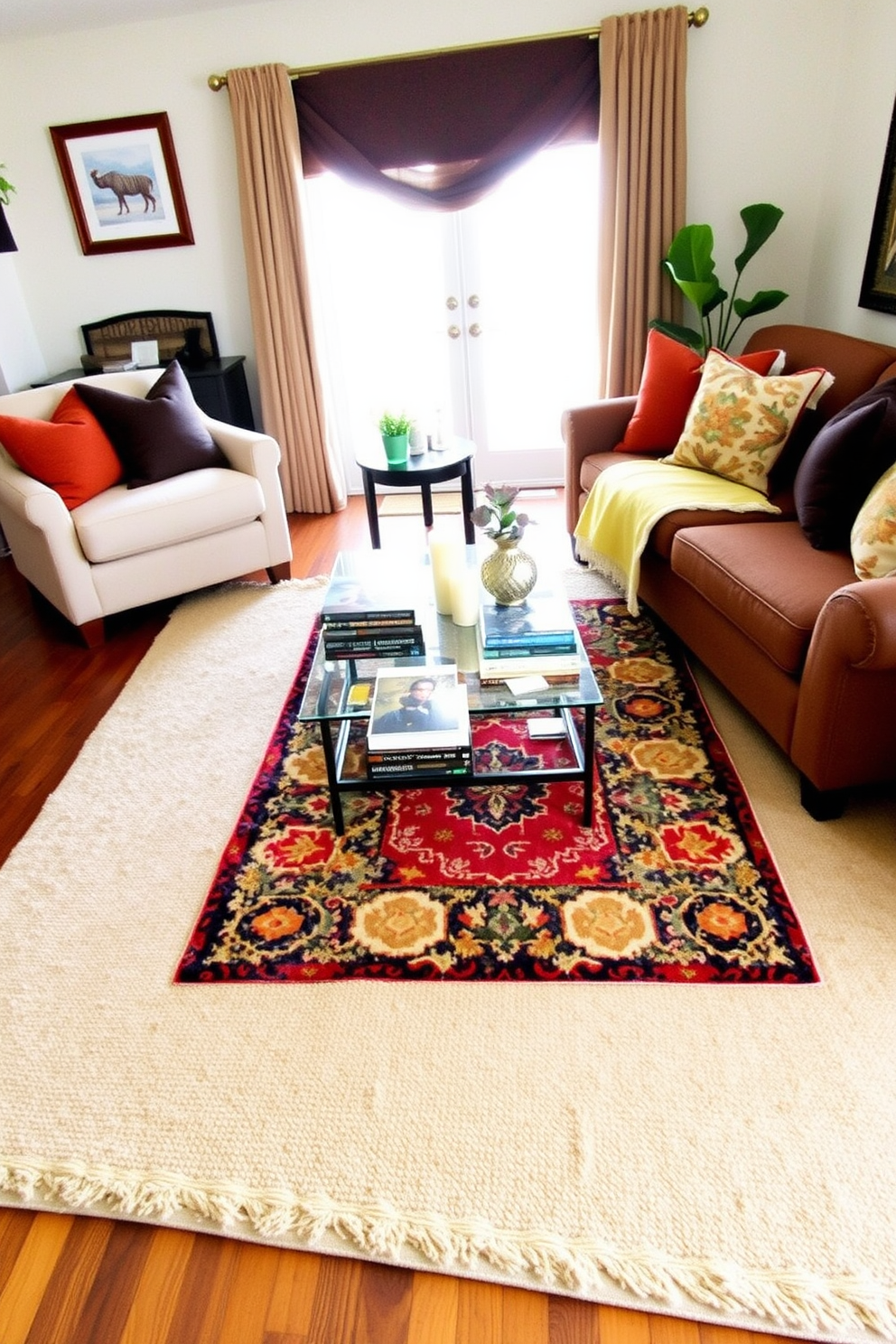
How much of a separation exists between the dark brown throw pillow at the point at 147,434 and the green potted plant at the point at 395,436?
76 centimetres

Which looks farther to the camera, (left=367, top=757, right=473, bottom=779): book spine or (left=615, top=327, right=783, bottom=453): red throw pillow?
(left=615, top=327, right=783, bottom=453): red throw pillow

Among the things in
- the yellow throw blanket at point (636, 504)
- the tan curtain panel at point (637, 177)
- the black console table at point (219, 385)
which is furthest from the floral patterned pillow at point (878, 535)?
the black console table at point (219, 385)

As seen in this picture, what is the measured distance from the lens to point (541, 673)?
1898 mm

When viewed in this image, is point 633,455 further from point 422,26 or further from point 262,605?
point 422,26

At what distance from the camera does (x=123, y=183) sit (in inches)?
150

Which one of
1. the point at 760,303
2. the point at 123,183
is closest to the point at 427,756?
the point at 760,303

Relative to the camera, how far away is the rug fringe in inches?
43.2

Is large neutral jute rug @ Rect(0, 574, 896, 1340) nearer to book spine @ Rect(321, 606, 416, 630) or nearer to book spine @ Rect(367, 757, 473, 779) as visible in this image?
book spine @ Rect(367, 757, 473, 779)

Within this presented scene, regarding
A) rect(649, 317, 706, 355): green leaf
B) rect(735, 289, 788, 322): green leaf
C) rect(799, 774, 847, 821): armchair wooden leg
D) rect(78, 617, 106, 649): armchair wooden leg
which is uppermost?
rect(735, 289, 788, 322): green leaf

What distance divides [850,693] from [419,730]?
0.94m

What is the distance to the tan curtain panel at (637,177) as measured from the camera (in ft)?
10.8

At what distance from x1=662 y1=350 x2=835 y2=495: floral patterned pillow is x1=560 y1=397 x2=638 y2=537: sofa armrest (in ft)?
1.42

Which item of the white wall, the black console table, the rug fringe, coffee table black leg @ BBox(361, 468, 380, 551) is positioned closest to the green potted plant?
coffee table black leg @ BBox(361, 468, 380, 551)

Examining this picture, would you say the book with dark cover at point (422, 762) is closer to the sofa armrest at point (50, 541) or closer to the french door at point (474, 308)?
the sofa armrest at point (50, 541)
